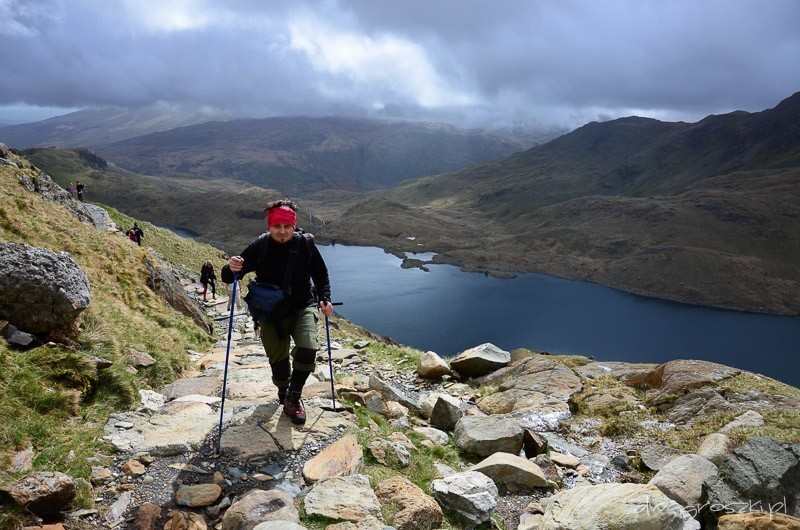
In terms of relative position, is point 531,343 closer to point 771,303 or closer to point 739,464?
point 739,464

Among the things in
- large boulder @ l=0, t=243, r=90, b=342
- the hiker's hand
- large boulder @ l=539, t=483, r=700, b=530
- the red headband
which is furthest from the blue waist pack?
large boulder @ l=539, t=483, r=700, b=530

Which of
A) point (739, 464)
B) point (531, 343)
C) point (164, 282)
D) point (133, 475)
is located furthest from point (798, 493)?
point (531, 343)

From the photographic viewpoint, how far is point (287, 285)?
24.0 ft

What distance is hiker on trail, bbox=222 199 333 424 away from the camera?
288 inches

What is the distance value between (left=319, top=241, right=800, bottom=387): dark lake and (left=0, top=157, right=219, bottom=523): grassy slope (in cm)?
6632

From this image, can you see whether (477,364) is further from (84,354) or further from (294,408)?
(84,354)

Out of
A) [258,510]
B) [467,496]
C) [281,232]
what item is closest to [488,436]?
[467,496]

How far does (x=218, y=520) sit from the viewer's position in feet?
17.1

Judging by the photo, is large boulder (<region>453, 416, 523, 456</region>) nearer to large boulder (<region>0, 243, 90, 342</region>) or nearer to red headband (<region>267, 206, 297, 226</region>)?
red headband (<region>267, 206, 297, 226</region>)

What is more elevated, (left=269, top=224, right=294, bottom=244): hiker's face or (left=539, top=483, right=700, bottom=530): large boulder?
(left=269, top=224, right=294, bottom=244): hiker's face

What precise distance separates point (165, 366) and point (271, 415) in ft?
13.7

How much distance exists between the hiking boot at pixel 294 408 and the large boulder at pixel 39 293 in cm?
428

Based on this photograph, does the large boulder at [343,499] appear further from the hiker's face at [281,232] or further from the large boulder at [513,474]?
the hiker's face at [281,232]

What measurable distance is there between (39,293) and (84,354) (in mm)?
1288
